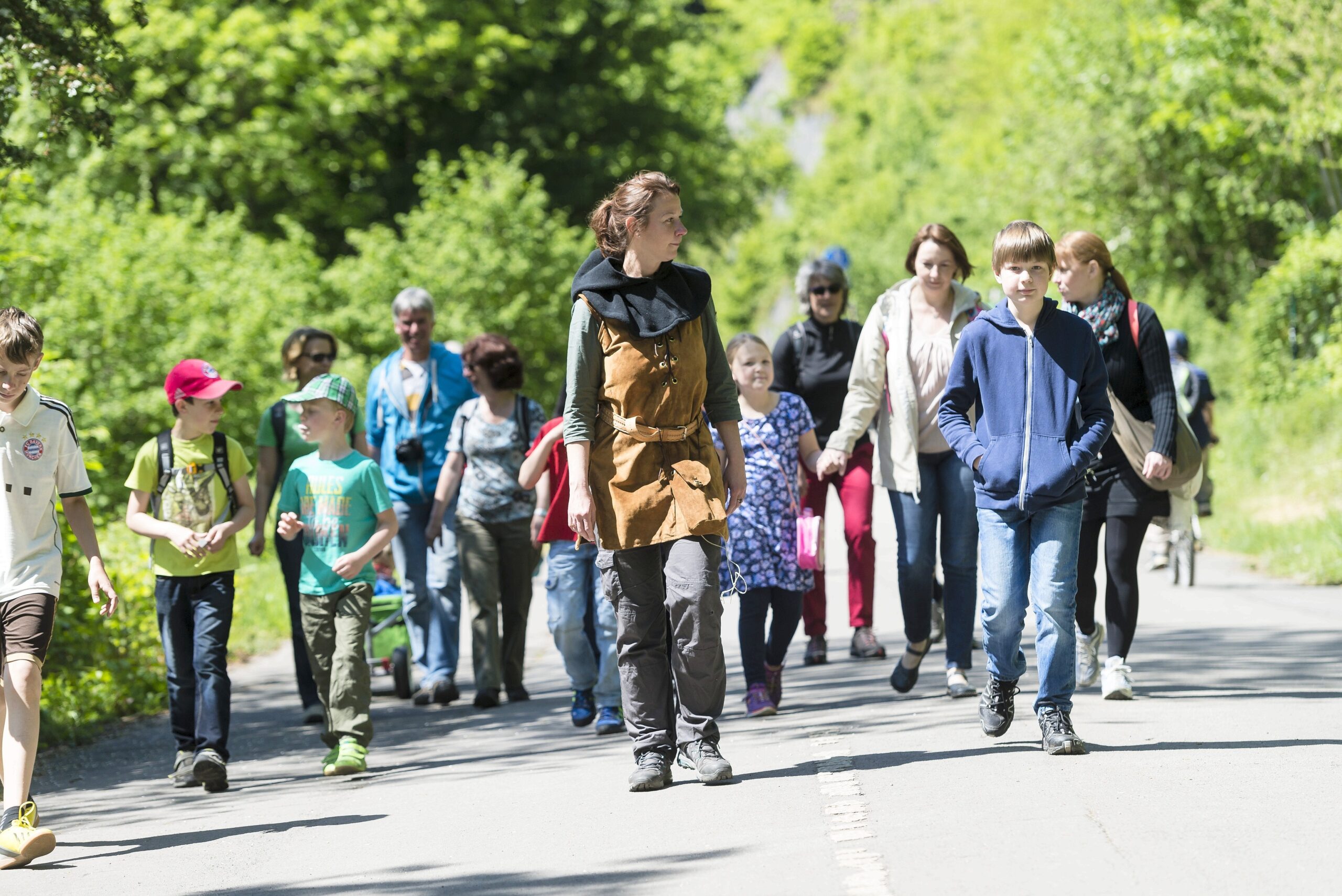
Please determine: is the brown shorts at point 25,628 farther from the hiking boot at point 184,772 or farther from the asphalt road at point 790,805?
the hiking boot at point 184,772

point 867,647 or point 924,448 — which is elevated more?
point 924,448

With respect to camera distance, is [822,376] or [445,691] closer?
[445,691]

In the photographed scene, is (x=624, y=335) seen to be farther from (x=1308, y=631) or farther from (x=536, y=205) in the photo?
(x=536, y=205)

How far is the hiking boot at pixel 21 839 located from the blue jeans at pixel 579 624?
3013mm

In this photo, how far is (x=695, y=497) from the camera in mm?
6082

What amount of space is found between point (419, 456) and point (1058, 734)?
4613 millimetres

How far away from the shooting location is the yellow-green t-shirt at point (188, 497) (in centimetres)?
726

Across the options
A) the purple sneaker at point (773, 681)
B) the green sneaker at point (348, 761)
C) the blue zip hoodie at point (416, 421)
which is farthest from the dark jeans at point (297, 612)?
the purple sneaker at point (773, 681)

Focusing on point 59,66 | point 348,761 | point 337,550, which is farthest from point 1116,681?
point 59,66

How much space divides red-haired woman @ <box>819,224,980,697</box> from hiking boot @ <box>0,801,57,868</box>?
3928 mm

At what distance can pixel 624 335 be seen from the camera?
606 centimetres

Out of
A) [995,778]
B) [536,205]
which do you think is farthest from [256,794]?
[536,205]

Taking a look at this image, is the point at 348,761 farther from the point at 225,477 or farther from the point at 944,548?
the point at 944,548

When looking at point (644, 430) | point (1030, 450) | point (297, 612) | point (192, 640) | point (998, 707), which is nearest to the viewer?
point (644, 430)
